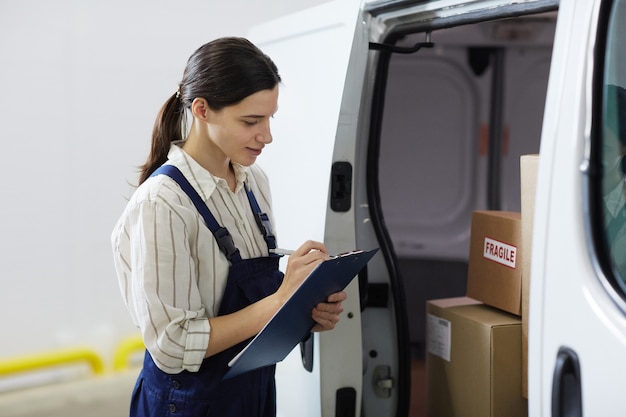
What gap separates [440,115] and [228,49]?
3.08 metres

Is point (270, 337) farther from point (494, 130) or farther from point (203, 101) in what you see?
point (494, 130)

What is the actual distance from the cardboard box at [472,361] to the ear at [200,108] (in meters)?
1.05

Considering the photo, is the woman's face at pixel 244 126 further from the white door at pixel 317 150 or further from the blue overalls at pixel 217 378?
the white door at pixel 317 150

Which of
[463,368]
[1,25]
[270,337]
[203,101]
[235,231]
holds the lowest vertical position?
[463,368]

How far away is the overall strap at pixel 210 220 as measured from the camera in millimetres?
1906

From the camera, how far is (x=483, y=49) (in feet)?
15.9

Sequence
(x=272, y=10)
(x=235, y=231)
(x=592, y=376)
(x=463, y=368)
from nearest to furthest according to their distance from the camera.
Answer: (x=592, y=376) < (x=235, y=231) < (x=463, y=368) < (x=272, y=10)

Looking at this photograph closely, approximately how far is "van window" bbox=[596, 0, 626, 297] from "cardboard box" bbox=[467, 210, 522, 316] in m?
0.78

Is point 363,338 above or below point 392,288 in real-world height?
below

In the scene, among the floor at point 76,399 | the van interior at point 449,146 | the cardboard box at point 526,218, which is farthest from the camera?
the van interior at point 449,146

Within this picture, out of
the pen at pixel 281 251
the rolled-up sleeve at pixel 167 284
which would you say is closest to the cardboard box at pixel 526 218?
the pen at pixel 281 251

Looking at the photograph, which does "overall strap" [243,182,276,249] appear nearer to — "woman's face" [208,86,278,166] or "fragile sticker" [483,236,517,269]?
"woman's face" [208,86,278,166]

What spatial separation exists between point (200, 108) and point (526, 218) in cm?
98

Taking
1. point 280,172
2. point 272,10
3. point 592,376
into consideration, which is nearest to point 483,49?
point 272,10
